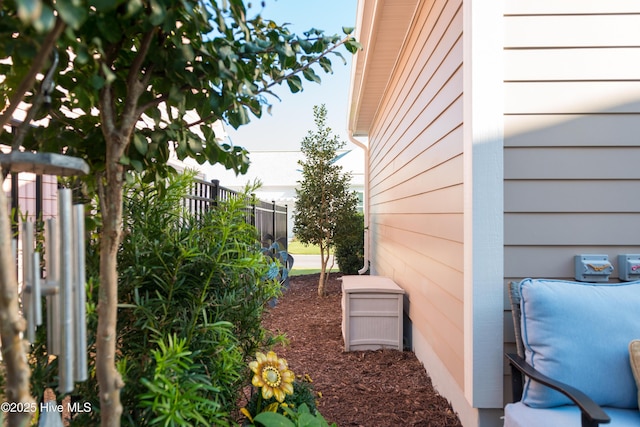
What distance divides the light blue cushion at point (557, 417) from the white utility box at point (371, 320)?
6.96 ft

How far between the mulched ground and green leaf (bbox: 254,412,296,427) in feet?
1.50

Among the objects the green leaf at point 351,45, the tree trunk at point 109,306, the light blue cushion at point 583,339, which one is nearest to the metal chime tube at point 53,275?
the tree trunk at point 109,306

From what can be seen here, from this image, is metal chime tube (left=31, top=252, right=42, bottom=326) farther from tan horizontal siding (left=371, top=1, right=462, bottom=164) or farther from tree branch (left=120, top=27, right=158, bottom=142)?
tan horizontal siding (left=371, top=1, right=462, bottom=164)

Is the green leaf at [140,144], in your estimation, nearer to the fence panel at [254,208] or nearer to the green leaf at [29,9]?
the green leaf at [29,9]

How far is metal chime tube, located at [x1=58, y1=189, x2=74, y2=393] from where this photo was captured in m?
0.84

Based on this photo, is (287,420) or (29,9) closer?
(29,9)

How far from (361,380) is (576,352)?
181cm

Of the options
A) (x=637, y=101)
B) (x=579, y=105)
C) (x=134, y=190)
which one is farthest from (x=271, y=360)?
(x=637, y=101)

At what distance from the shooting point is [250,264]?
1.64m

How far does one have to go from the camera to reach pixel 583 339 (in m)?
1.83

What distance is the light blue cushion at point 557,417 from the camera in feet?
5.38

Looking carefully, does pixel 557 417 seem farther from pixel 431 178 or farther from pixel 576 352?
pixel 431 178

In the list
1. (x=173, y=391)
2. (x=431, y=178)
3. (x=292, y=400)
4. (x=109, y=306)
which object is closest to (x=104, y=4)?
(x=109, y=306)

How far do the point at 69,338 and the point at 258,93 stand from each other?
2.78 ft
